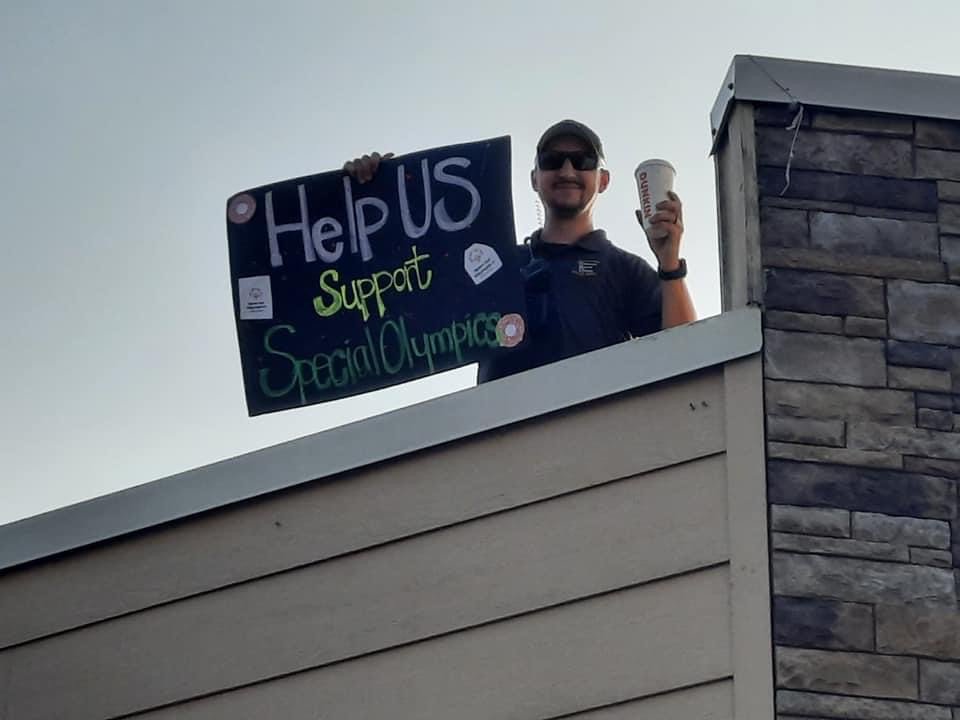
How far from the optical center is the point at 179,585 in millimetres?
5652

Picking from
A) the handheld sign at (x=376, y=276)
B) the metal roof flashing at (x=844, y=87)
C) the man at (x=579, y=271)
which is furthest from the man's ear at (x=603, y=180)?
the metal roof flashing at (x=844, y=87)

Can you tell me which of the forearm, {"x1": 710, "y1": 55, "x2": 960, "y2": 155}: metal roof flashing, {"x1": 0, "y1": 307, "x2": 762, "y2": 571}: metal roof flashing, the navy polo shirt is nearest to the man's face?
the navy polo shirt

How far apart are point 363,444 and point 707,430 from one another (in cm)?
101

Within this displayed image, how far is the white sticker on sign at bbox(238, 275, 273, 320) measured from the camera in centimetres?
609

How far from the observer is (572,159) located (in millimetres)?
6445

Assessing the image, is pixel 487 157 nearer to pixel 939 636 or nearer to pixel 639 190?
pixel 639 190

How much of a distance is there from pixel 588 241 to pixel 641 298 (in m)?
0.32

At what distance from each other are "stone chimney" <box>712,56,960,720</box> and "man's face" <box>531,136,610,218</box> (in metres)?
0.97

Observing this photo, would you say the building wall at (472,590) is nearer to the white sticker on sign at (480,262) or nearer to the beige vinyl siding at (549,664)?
the beige vinyl siding at (549,664)

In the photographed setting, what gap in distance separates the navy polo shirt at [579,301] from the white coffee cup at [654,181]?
0.37m

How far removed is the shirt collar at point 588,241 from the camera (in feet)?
20.7

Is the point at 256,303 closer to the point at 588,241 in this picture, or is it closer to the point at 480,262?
the point at 480,262

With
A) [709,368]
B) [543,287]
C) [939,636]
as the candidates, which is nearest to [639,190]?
[543,287]

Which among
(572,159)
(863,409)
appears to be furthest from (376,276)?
(863,409)
